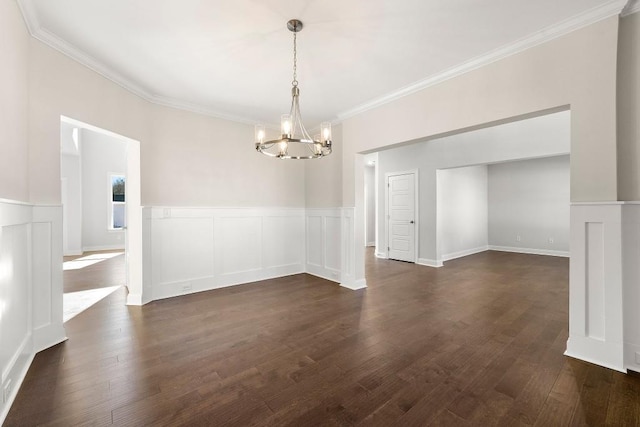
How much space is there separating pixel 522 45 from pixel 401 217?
4.53m

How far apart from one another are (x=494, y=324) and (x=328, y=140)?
103 inches

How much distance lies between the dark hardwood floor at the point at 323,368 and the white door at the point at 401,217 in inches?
111

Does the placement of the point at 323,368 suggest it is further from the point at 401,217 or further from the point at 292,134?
the point at 401,217

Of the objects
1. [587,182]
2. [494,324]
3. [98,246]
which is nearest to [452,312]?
[494,324]

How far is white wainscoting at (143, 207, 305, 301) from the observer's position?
12.6ft

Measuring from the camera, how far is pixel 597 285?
221 centimetres

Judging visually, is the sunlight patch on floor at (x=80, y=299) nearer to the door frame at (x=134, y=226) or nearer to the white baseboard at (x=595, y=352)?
the door frame at (x=134, y=226)

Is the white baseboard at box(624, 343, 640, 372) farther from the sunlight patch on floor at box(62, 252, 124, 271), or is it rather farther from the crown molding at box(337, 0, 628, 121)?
the sunlight patch on floor at box(62, 252, 124, 271)

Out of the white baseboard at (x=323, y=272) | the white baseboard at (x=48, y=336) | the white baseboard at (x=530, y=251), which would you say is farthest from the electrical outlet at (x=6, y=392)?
the white baseboard at (x=530, y=251)

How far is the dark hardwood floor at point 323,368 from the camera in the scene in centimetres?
167

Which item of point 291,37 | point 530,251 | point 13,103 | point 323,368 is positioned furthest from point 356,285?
point 530,251

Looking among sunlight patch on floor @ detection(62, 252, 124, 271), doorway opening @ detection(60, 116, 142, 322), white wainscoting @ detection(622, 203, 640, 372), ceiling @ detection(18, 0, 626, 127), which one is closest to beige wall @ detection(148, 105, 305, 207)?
ceiling @ detection(18, 0, 626, 127)

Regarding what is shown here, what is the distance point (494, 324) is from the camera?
9.72ft

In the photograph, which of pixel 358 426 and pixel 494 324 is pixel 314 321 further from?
pixel 494 324
